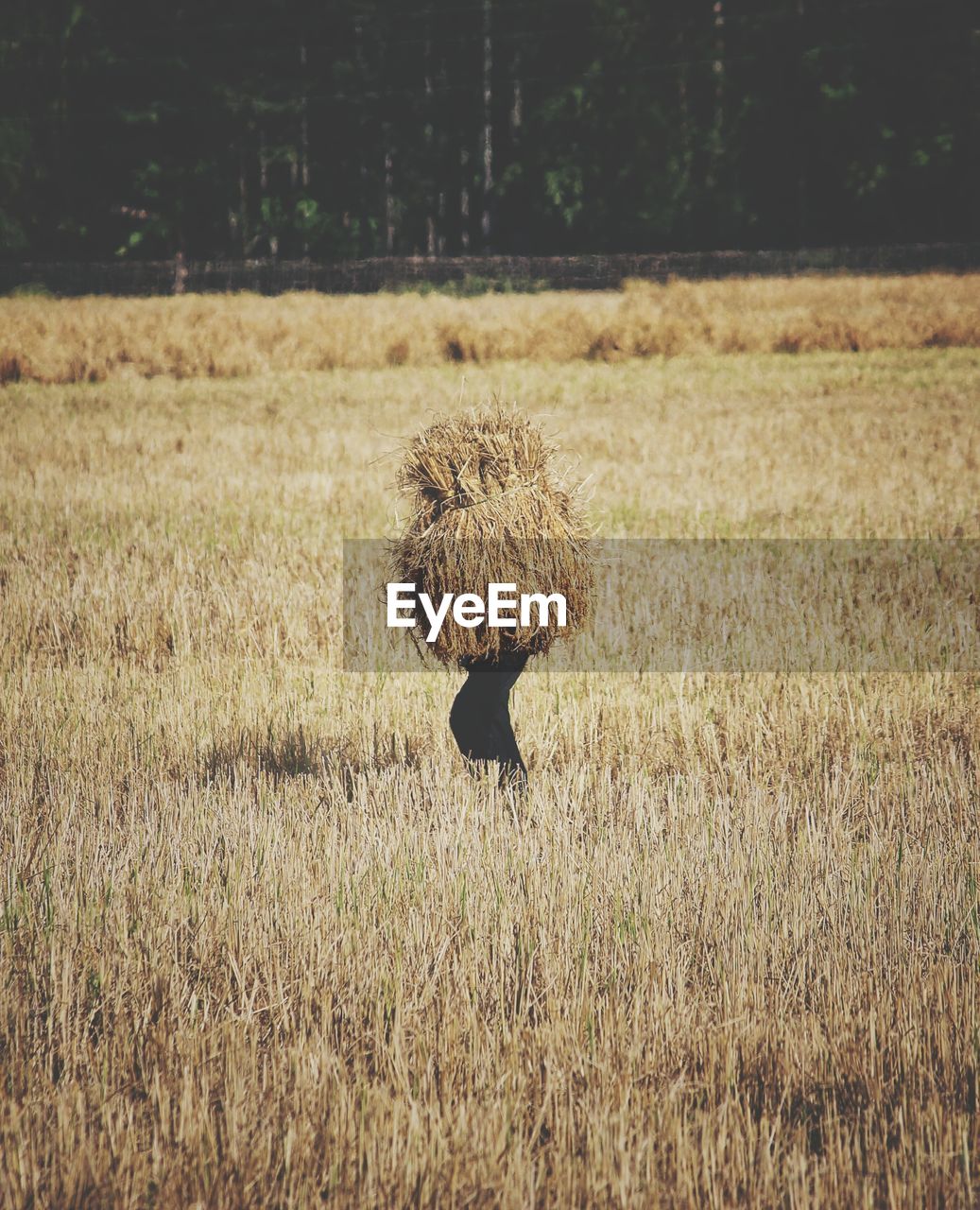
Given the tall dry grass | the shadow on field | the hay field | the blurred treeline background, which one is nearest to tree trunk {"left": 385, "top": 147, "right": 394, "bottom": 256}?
the blurred treeline background

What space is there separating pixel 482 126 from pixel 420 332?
38916 mm

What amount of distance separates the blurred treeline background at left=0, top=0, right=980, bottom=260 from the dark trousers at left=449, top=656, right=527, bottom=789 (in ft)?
163

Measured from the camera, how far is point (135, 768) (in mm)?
5250

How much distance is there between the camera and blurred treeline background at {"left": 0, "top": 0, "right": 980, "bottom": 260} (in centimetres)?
5116

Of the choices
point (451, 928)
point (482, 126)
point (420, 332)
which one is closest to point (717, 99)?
point (482, 126)

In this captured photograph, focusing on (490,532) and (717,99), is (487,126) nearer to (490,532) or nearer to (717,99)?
(717,99)

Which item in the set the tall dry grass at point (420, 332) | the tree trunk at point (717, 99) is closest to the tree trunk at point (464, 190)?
the tree trunk at point (717, 99)

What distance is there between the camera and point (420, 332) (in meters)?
22.9

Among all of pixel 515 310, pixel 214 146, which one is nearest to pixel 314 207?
pixel 214 146

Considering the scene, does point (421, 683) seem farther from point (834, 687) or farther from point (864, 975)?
point (864, 975)

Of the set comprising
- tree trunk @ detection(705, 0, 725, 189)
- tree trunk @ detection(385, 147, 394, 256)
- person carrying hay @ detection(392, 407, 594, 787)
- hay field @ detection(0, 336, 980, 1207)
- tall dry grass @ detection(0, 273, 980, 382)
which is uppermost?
tree trunk @ detection(705, 0, 725, 189)

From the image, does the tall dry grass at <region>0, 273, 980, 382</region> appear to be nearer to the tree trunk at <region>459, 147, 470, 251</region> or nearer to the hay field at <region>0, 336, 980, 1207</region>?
the hay field at <region>0, 336, 980, 1207</region>

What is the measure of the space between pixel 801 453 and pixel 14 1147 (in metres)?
11.9

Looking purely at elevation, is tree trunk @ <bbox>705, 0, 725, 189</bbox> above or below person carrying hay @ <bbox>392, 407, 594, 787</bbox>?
above
